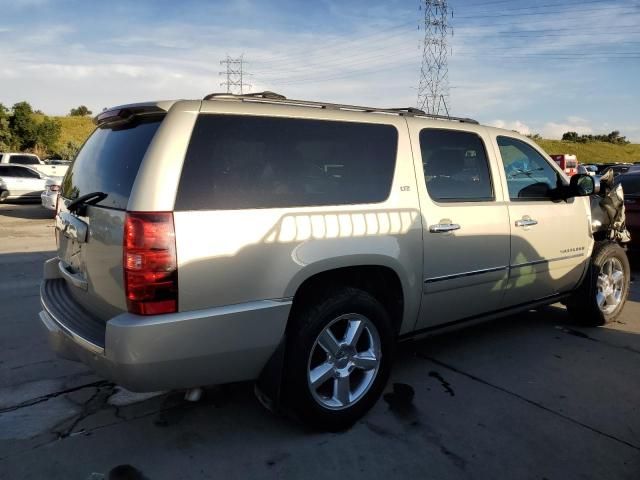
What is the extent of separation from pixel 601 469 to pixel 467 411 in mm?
817

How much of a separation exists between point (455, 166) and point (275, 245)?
172cm

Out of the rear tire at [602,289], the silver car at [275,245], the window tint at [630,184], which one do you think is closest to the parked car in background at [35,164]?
the window tint at [630,184]

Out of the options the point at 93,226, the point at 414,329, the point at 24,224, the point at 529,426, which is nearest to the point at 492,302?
the point at 414,329

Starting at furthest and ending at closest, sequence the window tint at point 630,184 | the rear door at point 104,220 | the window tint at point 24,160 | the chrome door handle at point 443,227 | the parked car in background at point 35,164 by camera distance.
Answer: the window tint at point 24,160, the parked car in background at point 35,164, the window tint at point 630,184, the chrome door handle at point 443,227, the rear door at point 104,220

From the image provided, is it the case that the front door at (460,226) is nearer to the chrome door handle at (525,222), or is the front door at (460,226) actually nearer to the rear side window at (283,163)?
the chrome door handle at (525,222)

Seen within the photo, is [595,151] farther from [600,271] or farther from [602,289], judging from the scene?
[600,271]

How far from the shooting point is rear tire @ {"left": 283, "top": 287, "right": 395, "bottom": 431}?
9.67 feet

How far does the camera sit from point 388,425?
3.25 metres

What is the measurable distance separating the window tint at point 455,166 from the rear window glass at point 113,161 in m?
1.82

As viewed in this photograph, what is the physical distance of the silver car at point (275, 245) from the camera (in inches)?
101

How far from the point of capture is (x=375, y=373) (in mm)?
3324

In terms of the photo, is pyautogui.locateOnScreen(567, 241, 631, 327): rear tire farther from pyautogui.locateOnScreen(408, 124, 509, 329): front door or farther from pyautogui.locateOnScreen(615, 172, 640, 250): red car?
pyautogui.locateOnScreen(615, 172, 640, 250): red car

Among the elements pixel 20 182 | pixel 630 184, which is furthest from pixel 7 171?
pixel 630 184

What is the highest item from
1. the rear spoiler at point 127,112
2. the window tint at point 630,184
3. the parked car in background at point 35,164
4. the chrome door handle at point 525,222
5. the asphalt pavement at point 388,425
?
the rear spoiler at point 127,112
